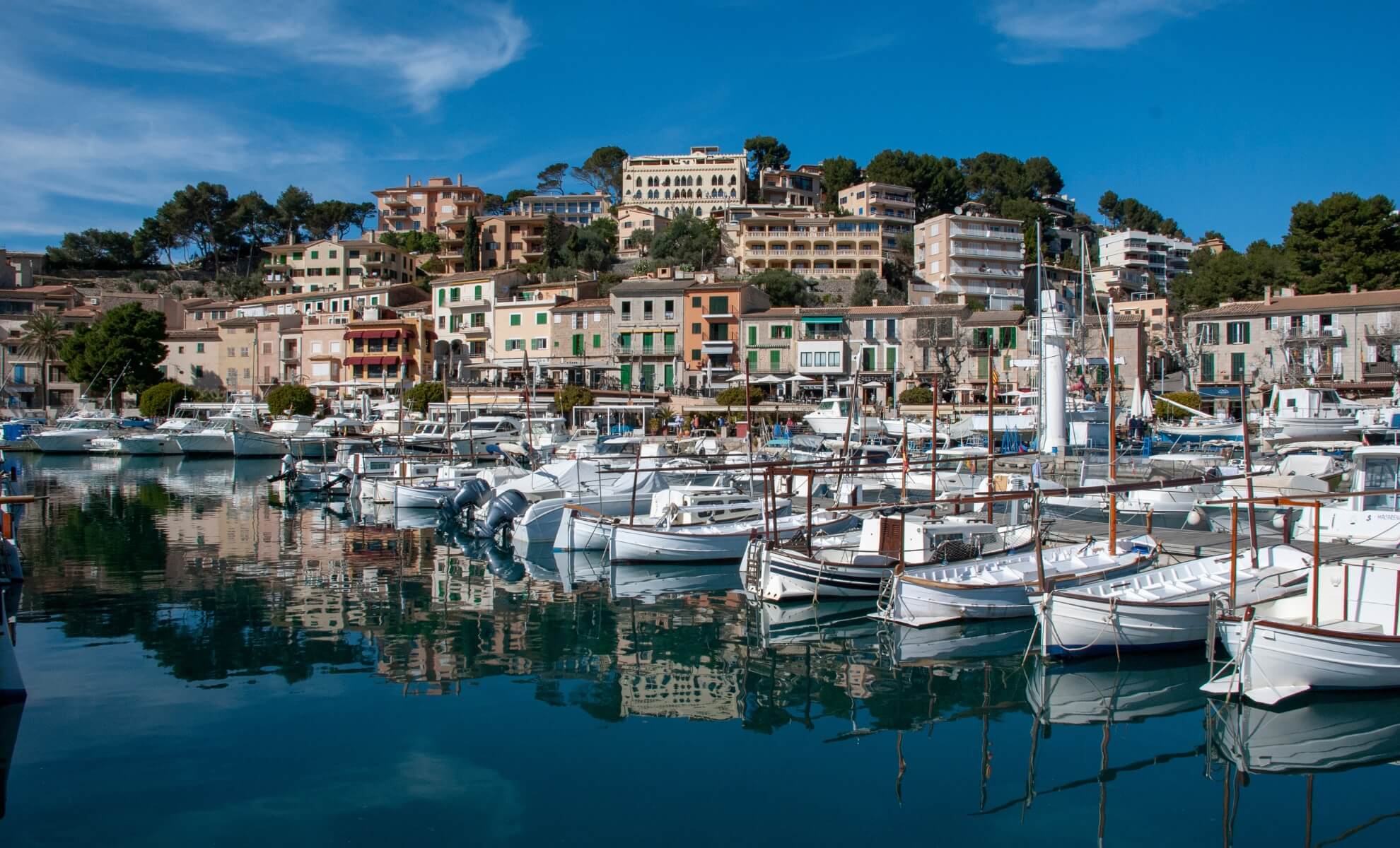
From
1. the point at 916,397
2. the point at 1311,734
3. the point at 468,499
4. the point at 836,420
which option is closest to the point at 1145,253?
the point at 916,397

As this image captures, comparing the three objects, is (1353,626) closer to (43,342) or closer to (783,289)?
(783,289)

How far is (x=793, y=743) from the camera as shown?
14469 millimetres

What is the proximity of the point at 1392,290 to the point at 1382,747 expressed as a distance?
184 ft

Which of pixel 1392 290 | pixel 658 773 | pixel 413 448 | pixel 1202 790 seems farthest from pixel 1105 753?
pixel 1392 290

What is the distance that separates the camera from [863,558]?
23.1 meters

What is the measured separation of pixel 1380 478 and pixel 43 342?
93.5 m

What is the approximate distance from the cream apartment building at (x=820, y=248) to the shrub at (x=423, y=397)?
35187mm

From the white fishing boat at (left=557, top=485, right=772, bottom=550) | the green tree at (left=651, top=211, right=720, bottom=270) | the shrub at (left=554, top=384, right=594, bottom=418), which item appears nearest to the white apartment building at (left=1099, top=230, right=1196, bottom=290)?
the green tree at (left=651, top=211, right=720, bottom=270)

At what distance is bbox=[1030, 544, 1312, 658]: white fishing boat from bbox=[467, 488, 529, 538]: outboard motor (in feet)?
62.0

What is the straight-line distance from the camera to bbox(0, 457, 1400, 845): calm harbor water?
11812 millimetres

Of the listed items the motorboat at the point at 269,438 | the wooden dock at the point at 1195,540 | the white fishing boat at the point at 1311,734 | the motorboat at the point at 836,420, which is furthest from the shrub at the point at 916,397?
the white fishing boat at the point at 1311,734

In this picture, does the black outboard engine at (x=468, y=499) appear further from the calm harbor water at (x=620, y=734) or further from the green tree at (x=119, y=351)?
the green tree at (x=119, y=351)

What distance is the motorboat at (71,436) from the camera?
67.2 m

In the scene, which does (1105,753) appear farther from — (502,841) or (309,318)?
(309,318)
